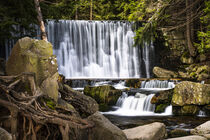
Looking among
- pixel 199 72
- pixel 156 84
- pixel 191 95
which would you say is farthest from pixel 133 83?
pixel 199 72

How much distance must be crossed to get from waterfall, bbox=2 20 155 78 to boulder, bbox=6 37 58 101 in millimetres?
14931

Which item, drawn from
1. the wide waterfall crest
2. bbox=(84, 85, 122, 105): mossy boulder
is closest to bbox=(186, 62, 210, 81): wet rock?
the wide waterfall crest

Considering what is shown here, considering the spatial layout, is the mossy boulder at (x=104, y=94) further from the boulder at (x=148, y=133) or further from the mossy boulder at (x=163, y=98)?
the boulder at (x=148, y=133)

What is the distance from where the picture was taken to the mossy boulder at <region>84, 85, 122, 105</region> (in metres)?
12.5

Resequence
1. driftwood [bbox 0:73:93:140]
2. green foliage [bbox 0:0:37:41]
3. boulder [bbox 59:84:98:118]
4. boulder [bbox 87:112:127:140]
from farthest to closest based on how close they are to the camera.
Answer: green foliage [bbox 0:0:37:41], boulder [bbox 59:84:98:118], boulder [bbox 87:112:127:140], driftwood [bbox 0:73:93:140]

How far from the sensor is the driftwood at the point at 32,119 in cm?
391

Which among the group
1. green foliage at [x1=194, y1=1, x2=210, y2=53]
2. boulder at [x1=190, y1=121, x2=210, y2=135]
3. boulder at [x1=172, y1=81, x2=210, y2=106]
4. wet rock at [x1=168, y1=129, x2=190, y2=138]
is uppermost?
green foliage at [x1=194, y1=1, x2=210, y2=53]

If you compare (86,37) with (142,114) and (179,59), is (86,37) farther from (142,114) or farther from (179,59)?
(142,114)

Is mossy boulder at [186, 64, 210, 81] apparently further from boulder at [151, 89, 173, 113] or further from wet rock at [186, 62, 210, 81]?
boulder at [151, 89, 173, 113]

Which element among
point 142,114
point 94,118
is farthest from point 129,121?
point 94,118

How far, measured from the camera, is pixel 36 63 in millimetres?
5445

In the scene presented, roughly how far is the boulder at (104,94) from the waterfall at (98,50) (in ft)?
27.0

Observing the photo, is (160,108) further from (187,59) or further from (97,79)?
(187,59)

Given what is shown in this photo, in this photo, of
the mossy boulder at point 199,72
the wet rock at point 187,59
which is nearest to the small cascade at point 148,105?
the mossy boulder at point 199,72
